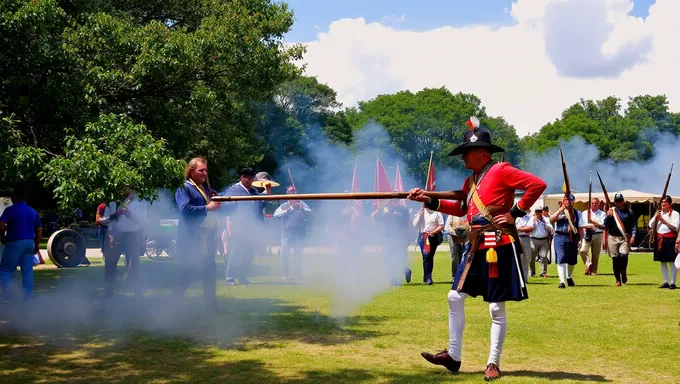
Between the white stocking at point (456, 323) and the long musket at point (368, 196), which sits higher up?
the long musket at point (368, 196)

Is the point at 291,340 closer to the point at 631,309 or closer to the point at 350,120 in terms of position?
the point at 631,309

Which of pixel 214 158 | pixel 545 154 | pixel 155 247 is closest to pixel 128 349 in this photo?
pixel 214 158

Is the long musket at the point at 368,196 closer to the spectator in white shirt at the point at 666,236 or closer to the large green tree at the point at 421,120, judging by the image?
the spectator in white shirt at the point at 666,236

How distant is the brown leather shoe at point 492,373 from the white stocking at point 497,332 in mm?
54

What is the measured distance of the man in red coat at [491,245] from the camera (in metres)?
6.89

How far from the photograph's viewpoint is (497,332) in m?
6.91

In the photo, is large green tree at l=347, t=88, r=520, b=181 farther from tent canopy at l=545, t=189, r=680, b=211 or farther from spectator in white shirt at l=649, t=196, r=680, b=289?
spectator in white shirt at l=649, t=196, r=680, b=289

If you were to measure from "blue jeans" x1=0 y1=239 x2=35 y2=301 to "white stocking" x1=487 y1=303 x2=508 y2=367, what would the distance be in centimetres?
784

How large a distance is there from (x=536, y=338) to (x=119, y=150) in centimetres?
538

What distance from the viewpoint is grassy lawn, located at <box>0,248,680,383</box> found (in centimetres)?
696

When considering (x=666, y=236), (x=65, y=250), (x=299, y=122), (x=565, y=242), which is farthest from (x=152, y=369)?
(x=299, y=122)

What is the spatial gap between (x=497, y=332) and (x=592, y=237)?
14316mm

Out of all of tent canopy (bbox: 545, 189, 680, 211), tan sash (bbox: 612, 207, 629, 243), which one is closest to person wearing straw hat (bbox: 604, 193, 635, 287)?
tan sash (bbox: 612, 207, 629, 243)

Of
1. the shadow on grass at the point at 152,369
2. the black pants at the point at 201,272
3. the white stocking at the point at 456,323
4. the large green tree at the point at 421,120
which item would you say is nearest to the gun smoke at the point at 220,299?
the black pants at the point at 201,272
